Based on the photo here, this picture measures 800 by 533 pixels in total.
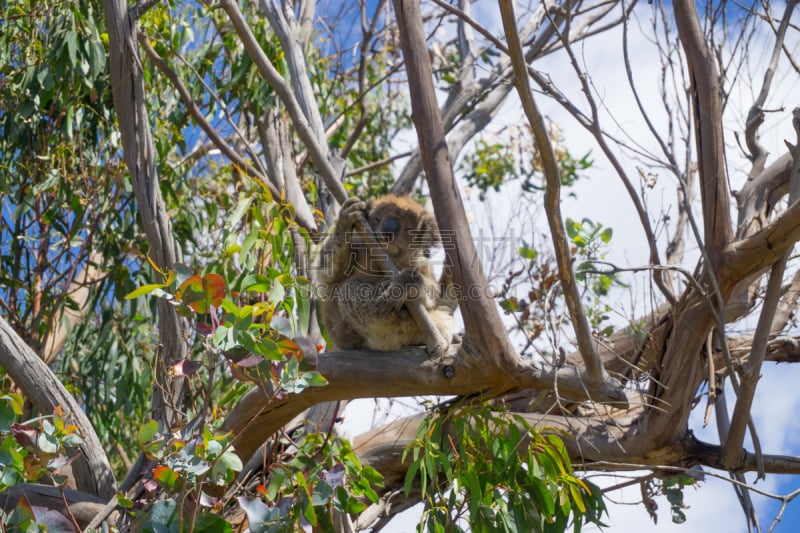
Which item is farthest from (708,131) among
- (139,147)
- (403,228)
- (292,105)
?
(139,147)

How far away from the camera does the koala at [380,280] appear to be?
3848mm

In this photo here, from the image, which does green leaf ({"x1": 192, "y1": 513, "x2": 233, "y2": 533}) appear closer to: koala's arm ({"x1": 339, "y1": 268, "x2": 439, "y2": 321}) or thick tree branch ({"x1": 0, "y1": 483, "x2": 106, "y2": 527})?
thick tree branch ({"x1": 0, "y1": 483, "x2": 106, "y2": 527})

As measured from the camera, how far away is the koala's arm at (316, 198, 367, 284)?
3781 millimetres

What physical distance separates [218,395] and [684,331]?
4061mm

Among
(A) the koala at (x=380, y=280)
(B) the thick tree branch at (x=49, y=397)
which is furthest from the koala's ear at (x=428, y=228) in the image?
(B) the thick tree branch at (x=49, y=397)

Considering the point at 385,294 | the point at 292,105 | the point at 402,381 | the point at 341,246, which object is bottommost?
the point at 402,381

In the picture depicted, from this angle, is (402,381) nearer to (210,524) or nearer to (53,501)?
(210,524)

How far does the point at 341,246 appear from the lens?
4016 mm

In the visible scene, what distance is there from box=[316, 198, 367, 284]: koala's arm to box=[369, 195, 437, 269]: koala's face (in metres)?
0.25

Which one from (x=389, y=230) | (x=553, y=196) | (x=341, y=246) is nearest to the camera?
(x=553, y=196)

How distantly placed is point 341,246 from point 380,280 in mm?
266

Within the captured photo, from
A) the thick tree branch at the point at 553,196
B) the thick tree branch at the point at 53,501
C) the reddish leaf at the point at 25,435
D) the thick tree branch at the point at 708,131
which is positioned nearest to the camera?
the thick tree branch at the point at 553,196

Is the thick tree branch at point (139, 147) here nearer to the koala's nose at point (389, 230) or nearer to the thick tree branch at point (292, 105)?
the thick tree branch at point (292, 105)

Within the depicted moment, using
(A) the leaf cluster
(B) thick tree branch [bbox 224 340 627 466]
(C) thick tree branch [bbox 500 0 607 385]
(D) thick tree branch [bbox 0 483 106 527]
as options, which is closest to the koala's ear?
(B) thick tree branch [bbox 224 340 627 466]
